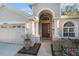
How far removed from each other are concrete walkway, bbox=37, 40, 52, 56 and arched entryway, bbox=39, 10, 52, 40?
0.12 metres

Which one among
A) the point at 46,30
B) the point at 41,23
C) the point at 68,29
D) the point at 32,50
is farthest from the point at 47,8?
the point at 32,50

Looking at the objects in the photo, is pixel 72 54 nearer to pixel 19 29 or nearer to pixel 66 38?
pixel 66 38

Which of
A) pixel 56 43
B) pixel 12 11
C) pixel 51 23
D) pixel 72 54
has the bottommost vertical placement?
pixel 72 54

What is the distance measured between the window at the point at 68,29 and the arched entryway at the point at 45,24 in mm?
349

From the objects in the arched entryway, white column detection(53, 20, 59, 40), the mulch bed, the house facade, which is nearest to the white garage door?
the house facade

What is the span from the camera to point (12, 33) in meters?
3.48

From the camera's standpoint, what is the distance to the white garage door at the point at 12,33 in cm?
335

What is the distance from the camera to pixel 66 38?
325cm

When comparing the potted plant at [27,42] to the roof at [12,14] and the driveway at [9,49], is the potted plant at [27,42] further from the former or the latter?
the roof at [12,14]

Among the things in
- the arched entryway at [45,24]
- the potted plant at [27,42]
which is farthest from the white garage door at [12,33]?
the arched entryway at [45,24]

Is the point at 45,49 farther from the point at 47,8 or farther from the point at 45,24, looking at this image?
the point at 47,8

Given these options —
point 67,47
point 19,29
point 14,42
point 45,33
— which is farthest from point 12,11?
point 67,47

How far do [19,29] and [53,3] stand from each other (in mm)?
1026

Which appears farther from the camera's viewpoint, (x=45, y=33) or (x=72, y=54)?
(x=45, y=33)
